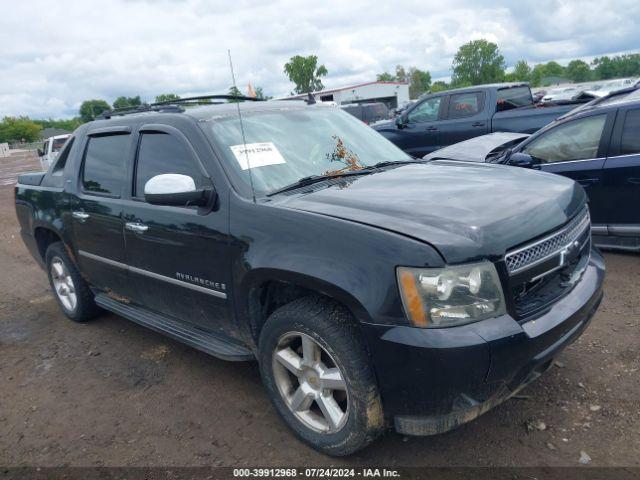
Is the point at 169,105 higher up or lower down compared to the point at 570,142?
higher up

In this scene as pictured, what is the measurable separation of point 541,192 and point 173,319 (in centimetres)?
252

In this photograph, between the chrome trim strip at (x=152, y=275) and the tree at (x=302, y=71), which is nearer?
the chrome trim strip at (x=152, y=275)

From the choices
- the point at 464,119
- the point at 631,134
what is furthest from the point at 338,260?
the point at 464,119

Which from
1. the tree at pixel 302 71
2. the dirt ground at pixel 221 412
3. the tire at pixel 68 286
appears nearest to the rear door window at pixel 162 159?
the dirt ground at pixel 221 412

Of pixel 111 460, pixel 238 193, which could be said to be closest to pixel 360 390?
pixel 238 193

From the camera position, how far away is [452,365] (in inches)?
87.8

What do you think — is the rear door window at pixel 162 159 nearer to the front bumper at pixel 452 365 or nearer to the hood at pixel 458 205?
the hood at pixel 458 205

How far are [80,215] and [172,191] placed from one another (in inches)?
67.3

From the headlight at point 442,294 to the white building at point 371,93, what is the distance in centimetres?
5364

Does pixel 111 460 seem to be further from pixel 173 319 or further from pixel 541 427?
pixel 541 427

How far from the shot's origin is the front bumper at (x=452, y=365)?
7.34 feet

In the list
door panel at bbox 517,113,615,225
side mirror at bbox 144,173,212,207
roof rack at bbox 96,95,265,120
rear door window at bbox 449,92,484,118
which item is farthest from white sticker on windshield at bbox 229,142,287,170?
rear door window at bbox 449,92,484,118

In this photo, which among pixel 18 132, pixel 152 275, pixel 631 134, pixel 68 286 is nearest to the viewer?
pixel 152 275

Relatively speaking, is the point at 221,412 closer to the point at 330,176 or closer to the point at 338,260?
the point at 338,260
